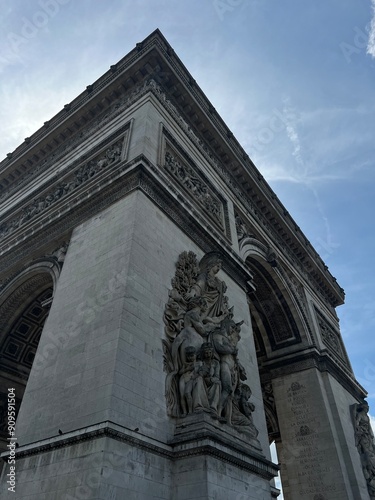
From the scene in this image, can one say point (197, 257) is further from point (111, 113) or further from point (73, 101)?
point (73, 101)

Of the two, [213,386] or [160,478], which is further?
[213,386]

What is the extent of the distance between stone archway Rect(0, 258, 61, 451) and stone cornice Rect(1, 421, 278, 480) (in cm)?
494

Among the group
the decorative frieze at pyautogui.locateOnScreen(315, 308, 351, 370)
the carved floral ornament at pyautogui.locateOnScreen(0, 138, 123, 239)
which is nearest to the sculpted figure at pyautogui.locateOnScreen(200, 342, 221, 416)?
Answer: the carved floral ornament at pyautogui.locateOnScreen(0, 138, 123, 239)

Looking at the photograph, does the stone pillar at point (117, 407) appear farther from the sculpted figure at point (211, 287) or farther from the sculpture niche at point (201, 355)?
the sculpted figure at point (211, 287)

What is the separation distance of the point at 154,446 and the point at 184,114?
10445mm

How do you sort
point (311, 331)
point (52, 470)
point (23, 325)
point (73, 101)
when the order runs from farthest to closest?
point (311, 331)
point (73, 101)
point (23, 325)
point (52, 470)

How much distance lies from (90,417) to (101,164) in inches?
285

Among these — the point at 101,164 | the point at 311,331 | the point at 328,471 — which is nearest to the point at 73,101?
the point at 101,164

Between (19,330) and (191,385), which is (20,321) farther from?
(191,385)

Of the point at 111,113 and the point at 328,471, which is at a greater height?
the point at 111,113

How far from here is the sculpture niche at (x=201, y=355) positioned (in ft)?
22.0

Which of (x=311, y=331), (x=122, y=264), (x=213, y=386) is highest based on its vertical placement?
(x=311, y=331)

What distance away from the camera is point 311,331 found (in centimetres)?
1589

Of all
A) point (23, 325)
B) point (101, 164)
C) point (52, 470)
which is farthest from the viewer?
point (23, 325)
